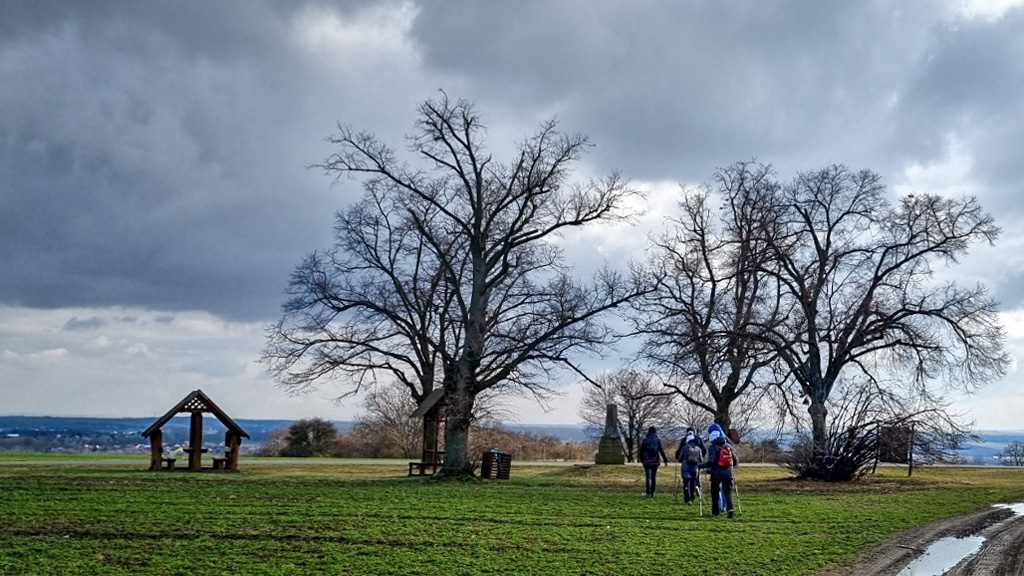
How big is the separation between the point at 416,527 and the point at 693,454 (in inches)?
312

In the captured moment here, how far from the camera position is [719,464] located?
16969mm

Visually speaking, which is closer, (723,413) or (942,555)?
(942,555)

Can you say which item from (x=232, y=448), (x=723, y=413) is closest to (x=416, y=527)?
(x=232, y=448)

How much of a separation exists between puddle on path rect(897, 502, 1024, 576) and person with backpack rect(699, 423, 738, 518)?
3.99 m

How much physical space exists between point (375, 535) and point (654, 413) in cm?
4666

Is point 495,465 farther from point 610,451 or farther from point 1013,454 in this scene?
point 1013,454

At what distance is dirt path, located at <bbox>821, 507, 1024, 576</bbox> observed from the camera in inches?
434

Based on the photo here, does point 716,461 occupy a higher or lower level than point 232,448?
higher

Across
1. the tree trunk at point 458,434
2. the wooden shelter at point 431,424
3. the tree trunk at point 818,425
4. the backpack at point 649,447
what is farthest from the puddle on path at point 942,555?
the wooden shelter at point 431,424

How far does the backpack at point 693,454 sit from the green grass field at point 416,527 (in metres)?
1.07

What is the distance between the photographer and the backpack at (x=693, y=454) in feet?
64.3

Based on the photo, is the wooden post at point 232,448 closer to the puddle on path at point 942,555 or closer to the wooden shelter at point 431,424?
the wooden shelter at point 431,424

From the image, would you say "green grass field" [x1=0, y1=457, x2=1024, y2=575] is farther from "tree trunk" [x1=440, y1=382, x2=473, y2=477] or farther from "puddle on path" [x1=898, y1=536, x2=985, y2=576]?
"tree trunk" [x1=440, y1=382, x2=473, y2=477]

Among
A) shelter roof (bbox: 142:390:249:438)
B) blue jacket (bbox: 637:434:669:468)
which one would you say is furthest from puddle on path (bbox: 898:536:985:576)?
shelter roof (bbox: 142:390:249:438)
